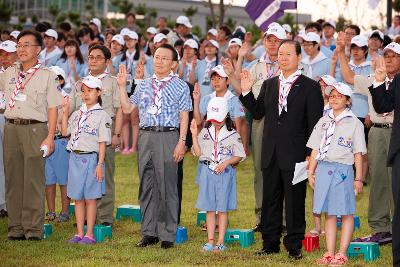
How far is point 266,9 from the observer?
57.1 ft

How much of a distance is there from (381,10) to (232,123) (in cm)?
2089

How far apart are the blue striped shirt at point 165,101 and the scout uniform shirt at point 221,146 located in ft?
1.32

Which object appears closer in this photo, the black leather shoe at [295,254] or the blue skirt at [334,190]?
the blue skirt at [334,190]

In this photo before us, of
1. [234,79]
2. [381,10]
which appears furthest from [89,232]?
[381,10]

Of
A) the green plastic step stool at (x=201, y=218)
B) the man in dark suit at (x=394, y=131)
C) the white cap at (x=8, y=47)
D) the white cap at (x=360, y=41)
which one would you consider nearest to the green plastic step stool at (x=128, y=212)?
the green plastic step stool at (x=201, y=218)

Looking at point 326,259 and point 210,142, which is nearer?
point 326,259

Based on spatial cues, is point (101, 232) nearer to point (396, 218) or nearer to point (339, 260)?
point (339, 260)

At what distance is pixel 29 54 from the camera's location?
11938 mm

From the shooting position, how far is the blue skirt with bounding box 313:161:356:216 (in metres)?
10.6

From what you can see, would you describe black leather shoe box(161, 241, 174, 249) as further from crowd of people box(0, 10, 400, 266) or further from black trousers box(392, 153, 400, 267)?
black trousers box(392, 153, 400, 267)

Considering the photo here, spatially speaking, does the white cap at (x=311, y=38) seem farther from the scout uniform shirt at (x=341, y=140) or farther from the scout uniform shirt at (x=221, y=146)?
the scout uniform shirt at (x=341, y=140)

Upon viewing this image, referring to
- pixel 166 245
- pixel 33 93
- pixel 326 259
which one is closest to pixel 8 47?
pixel 33 93

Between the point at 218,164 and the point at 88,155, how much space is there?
1561mm

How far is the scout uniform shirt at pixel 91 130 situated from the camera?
11.9 metres
